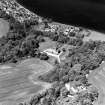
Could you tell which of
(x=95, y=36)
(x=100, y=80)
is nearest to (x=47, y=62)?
(x=100, y=80)

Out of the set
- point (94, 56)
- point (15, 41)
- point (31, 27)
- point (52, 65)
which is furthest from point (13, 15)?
point (94, 56)

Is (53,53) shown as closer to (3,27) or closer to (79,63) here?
(79,63)

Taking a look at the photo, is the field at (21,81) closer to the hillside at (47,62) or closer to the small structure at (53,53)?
the hillside at (47,62)

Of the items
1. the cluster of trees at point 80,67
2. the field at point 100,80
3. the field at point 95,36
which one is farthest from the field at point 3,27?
the field at point 100,80

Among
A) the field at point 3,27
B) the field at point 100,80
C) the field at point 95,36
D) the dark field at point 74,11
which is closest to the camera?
the field at point 100,80

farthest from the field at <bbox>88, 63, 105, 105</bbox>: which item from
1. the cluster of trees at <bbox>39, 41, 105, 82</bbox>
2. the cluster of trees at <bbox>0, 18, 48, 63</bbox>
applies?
the cluster of trees at <bbox>0, 18, 48, 63</bbox>
